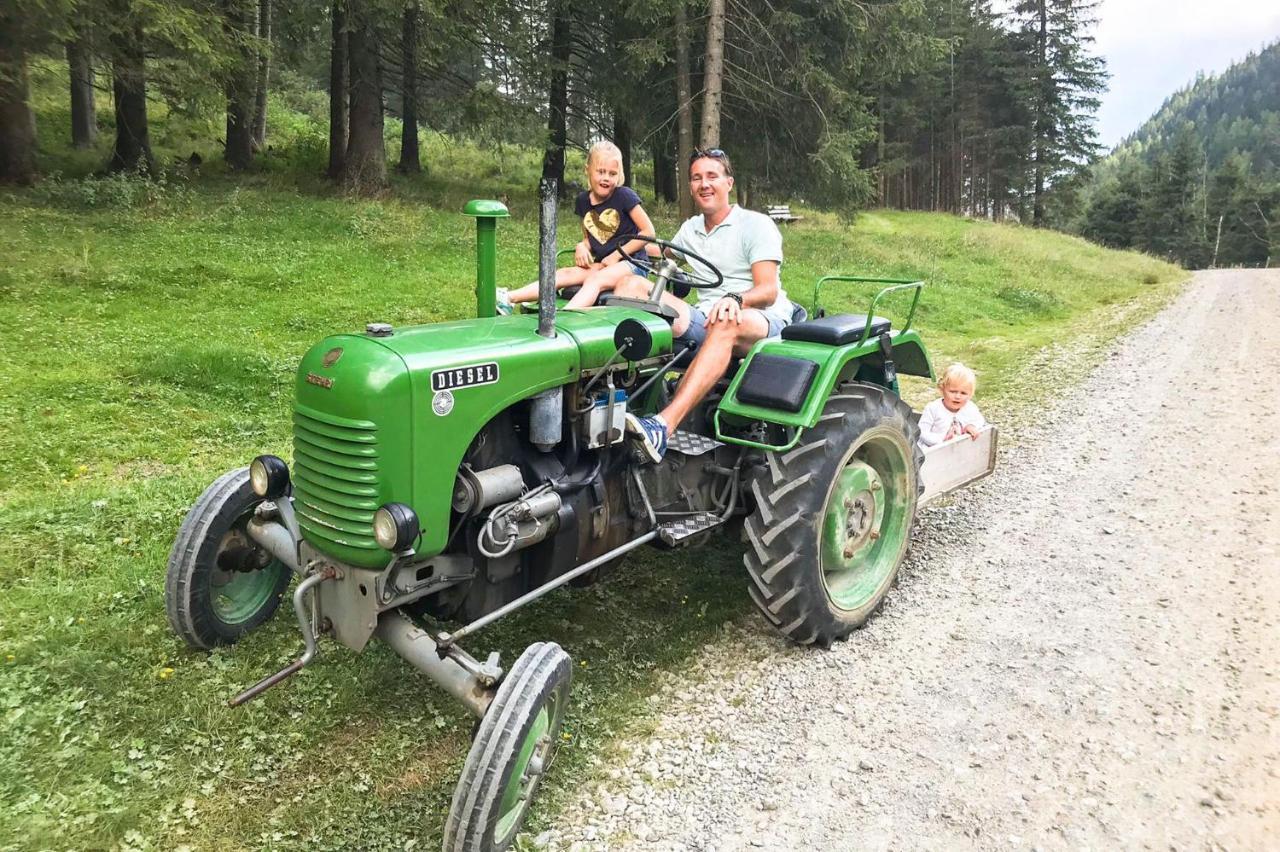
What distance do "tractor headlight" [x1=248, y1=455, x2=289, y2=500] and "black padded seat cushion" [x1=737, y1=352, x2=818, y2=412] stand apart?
168 cm

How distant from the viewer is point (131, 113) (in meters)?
12.0

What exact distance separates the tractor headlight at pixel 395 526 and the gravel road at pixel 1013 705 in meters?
0.92

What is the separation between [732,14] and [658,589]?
12171mm

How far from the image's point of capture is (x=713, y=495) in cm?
355

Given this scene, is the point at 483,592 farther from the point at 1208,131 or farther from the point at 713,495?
the point at 1208,131

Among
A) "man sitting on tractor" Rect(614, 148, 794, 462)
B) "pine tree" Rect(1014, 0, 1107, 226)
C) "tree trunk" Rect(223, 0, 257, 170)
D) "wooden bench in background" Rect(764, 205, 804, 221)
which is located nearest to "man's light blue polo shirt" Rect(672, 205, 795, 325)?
"man sitting on tractor" Rect(614, 148, 794, 462)

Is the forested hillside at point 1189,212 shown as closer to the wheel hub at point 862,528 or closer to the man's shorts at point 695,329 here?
the wheel hub at point 862,528

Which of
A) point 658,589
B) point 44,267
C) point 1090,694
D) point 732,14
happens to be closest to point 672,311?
point 658,589

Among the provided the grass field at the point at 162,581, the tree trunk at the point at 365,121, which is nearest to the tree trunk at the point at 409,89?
the tree trunk at the point at 365,121

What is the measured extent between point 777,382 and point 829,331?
422 mm

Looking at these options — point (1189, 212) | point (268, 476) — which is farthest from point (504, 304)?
point (1189, 212)

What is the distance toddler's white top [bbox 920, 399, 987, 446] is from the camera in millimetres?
4824

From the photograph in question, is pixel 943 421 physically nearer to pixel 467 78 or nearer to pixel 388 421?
pixel 388 421

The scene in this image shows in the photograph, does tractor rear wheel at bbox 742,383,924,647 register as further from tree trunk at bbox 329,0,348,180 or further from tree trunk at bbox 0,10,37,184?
tree trunk at bbox 329,0,348,180
